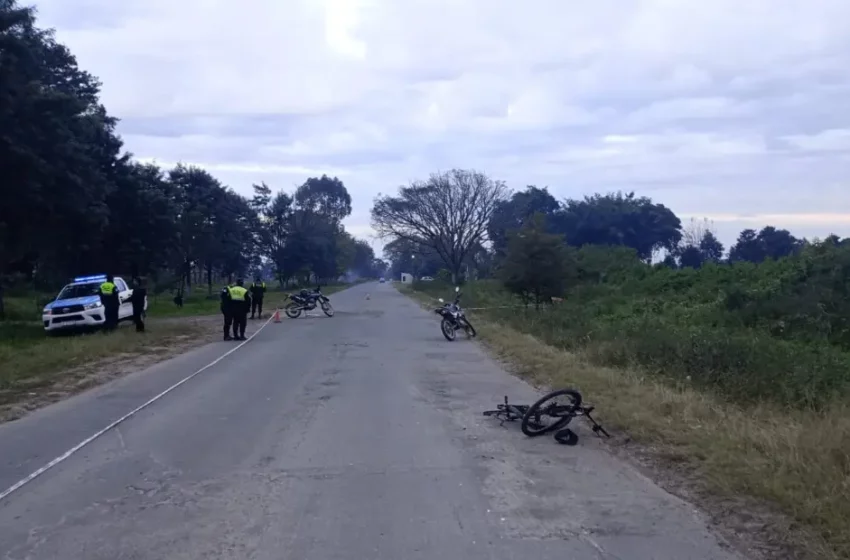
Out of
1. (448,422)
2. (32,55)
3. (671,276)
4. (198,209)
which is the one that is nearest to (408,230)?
(198,209)

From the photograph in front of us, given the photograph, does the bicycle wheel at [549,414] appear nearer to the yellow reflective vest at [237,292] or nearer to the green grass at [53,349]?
the green grass at [53,349]

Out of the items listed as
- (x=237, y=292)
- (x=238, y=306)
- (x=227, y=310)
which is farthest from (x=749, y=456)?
(x=227, y=310)

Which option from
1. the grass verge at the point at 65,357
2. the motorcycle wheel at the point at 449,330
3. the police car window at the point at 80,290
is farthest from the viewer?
the police car window at the point at 80,290

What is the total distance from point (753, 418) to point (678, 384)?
10.1ft

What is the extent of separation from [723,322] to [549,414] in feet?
64.9

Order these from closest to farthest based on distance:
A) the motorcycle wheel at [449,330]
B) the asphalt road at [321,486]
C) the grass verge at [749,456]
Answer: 1. the asphalt road at [321,486]
2. the grass verge at [749,456]
3. the motorcycle wheel at [449,330]

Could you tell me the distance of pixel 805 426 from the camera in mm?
10531

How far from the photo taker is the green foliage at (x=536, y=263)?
32562 millimetres

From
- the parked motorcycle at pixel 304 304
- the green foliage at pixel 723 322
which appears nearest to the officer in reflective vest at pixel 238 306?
the green foliage at pixel 723 322

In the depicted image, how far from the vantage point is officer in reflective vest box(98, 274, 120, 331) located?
27.8 meters

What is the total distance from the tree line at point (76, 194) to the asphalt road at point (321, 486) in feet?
48.2

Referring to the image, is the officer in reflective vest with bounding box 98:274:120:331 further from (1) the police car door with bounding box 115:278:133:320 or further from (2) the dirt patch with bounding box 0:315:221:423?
(1) the police car door with bounding box 115:278:133:320

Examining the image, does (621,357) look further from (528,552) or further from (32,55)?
(32,55)

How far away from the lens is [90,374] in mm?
18516
